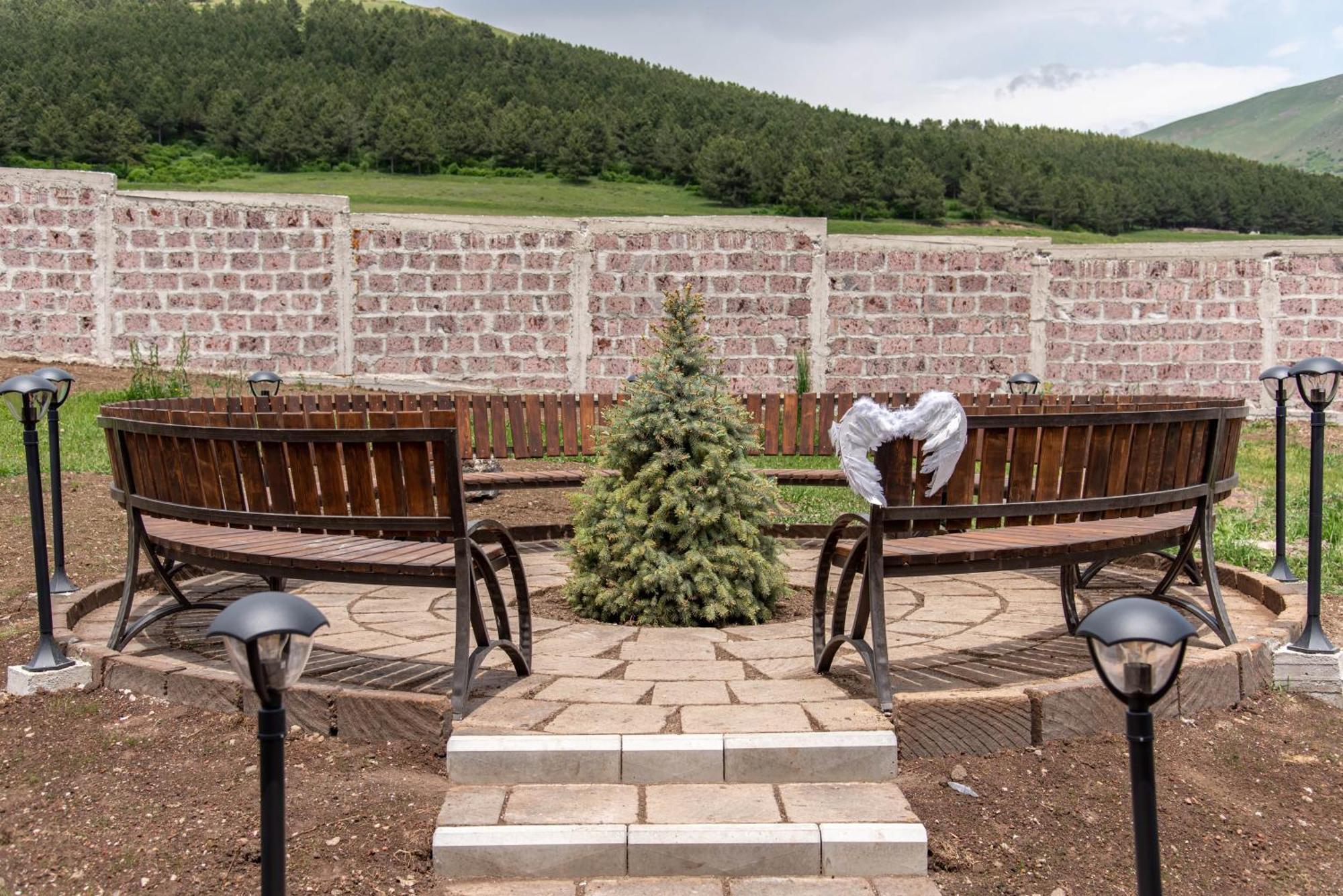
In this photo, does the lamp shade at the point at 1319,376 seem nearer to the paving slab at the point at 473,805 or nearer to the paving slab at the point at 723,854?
the paving slab at the point at 723,854

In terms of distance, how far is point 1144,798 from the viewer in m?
2.28

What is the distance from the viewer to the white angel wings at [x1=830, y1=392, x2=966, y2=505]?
421 cm

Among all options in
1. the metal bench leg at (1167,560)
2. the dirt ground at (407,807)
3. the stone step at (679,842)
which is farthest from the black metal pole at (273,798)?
the metal bench leg at (1167,560)

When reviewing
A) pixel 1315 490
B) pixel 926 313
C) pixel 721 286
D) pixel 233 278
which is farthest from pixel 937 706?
pixel 233 278

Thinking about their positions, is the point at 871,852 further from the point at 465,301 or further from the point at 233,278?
the point at 233,278

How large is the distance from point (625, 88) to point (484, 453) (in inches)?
1615

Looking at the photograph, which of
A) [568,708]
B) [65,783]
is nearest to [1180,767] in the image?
[568,708]

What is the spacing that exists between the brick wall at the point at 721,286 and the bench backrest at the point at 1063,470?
28.4 feet

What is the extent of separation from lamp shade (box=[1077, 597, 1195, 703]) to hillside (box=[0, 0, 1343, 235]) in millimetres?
26776

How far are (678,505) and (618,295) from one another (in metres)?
8.69

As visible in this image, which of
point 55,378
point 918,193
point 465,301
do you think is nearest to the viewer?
point 55,378

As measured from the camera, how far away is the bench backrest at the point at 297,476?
4.14 m

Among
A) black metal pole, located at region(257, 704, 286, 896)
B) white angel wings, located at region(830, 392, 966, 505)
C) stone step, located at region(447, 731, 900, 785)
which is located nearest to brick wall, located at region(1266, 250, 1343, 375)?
white angel wings, located at region(830, 392, 966, 505)

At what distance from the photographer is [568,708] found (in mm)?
4008
